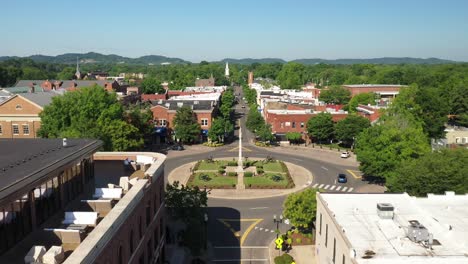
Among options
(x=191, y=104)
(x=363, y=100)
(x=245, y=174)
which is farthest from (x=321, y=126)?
(x=363, y=100)

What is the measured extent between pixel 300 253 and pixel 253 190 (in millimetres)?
18770

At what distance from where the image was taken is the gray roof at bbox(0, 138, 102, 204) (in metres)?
15.8

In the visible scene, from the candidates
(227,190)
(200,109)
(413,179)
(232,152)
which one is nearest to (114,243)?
(413,179)

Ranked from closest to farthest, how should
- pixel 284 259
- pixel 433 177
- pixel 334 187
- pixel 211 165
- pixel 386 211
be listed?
pixel 386 211 → pixel 284 259 → pixel 433 177 → pixel 334 187 → pixel 211 165

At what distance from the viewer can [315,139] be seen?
88.5 m

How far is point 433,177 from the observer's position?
40.6 m

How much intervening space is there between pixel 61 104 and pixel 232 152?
104 ft

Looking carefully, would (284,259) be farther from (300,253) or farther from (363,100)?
(363,100)

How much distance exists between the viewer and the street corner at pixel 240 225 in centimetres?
4084

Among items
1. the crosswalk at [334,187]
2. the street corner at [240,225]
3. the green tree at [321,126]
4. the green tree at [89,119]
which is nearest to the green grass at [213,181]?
the green tree at [89,119]

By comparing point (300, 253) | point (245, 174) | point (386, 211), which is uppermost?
point (386, 211)

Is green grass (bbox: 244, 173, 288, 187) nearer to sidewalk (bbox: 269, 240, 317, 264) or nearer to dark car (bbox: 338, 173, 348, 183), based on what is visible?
dark car (bbox: 338, 173, 348, 183)

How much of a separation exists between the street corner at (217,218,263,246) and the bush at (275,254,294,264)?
19.6ft

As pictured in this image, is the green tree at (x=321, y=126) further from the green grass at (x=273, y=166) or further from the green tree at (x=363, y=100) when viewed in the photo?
the green tree at (x=363, y=100)
